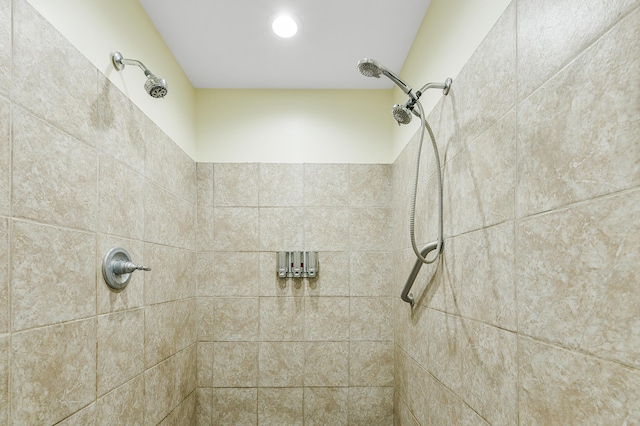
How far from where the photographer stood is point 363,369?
106 inches

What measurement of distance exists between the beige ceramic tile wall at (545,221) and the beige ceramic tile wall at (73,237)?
1.22 meters

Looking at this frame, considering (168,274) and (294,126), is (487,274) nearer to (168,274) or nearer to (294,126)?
(168,274)

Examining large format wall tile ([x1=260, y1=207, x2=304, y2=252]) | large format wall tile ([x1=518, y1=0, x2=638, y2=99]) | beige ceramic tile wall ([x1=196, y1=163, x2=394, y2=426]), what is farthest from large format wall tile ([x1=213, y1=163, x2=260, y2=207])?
large format wall tile ([x1=518, y1=0, x2=638, y2=99])

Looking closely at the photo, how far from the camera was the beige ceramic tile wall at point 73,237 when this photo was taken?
1070mm

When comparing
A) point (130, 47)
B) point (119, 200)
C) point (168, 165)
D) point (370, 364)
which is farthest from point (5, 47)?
point (370, 364)

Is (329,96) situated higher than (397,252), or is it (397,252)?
(329,96)

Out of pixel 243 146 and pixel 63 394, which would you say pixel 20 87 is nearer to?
pixel 63 394

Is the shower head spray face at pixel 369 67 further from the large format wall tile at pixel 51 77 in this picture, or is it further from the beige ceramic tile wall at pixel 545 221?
the large format wall tile at pixel 51 77

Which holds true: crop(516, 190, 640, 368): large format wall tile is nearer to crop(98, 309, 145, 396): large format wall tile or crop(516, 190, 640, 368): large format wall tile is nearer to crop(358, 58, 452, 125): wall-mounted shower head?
crop(358, 58, 452, 125): wall-mounted shower head

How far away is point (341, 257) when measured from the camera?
2729 millimetres

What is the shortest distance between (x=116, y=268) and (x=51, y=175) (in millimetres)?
457

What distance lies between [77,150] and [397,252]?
174cm

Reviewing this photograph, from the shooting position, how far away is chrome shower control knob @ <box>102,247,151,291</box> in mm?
1530

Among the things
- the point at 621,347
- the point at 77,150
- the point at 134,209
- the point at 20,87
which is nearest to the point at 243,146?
the point at 134,209
